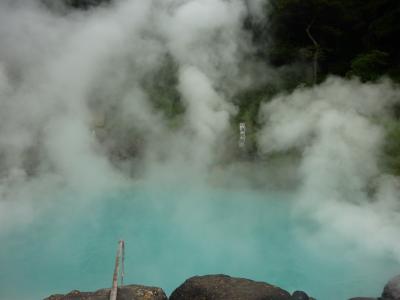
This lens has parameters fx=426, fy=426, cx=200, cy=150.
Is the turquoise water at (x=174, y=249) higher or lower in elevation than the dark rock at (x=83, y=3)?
lower

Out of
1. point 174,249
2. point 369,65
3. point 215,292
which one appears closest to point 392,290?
point 215,292

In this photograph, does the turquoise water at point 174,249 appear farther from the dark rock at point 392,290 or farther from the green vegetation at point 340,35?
the green vegetation at point 340,35

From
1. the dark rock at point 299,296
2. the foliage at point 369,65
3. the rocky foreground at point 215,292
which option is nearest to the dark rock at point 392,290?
the rocky foreground at point 215,292

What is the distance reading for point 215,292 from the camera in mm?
5945

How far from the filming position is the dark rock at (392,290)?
593 cm

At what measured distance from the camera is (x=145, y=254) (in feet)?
25.4

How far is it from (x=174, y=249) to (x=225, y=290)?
6.78ft

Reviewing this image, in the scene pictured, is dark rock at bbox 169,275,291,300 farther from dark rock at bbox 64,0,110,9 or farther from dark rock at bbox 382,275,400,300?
dark rock at bbox 64,0,110,9

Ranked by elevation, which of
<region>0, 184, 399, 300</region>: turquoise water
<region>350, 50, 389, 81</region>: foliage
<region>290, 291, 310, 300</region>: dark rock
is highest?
<region>350, 50, 389, 81</region>: foliage

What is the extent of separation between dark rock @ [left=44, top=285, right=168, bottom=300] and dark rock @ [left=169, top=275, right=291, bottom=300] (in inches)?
13.0

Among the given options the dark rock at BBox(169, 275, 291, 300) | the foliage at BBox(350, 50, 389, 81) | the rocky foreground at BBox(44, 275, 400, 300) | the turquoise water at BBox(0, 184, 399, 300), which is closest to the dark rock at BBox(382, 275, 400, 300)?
the rocky foreground at BBox(44, 275, 400, 300)

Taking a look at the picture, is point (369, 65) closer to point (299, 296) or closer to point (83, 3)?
point (83, 3)

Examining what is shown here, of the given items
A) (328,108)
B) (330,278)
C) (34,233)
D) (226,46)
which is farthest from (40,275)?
(226,46)

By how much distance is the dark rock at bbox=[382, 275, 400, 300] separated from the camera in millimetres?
5934
